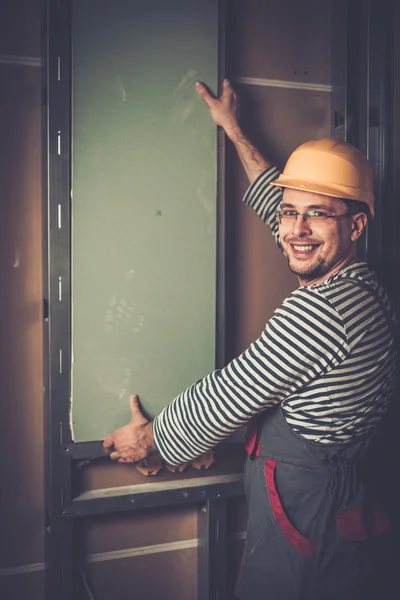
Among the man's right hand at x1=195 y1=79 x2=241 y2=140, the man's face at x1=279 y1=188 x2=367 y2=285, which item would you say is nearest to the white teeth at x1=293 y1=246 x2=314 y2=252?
the man's face at x1=279 y1=188 x2=367 y2=285

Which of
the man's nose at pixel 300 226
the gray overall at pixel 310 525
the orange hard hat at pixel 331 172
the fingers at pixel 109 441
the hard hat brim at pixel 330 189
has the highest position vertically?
the orange hard hat at pixel 331 172

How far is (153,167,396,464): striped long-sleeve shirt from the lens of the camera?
125cm

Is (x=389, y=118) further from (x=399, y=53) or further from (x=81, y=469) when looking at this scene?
(x=81, y=469)

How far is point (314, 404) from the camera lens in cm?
129

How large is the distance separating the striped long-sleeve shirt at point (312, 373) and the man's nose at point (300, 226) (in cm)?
12

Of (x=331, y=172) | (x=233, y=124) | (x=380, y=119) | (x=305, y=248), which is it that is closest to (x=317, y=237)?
(x=305, y=248)

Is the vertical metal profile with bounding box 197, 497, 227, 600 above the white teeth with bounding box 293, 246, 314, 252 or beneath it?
beneath

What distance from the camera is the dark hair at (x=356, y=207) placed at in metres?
1.37

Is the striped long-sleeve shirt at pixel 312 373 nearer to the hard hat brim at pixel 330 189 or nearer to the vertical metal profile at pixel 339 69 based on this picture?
the hard hat brim at pixel 330 189

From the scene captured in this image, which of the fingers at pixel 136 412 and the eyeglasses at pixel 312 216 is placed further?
the fingers at pixel 136 412

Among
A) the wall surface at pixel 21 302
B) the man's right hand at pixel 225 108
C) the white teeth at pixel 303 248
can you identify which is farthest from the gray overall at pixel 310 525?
the man's right hand at pixel 225 108

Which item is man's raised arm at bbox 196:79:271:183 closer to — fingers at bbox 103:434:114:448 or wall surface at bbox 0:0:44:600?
wall surface at bbox 0:0:44:600

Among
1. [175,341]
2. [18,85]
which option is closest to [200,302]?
[175,341]

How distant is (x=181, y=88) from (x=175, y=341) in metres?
0.67
